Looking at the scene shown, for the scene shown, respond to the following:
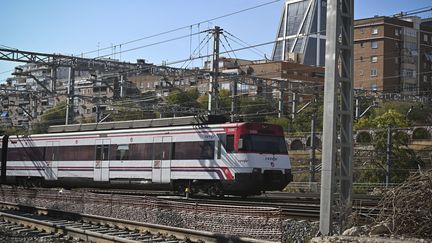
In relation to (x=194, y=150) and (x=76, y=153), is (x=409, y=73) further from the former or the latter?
(x=194, y=150)

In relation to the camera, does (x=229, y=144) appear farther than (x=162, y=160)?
No

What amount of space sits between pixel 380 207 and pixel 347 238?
1710 mm

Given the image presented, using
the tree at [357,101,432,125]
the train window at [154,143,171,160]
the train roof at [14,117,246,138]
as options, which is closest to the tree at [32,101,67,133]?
the tree at [357,101,432,125]

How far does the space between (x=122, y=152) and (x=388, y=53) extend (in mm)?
86725

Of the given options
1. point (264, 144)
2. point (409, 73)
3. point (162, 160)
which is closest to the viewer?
point (264, 144)

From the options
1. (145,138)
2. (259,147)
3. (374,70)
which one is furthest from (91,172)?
(374,70)

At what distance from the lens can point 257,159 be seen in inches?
805

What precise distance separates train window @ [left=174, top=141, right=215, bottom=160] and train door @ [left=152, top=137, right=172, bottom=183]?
18.6 inches

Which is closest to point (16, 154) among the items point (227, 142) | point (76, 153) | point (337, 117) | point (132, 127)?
point (76, 153)

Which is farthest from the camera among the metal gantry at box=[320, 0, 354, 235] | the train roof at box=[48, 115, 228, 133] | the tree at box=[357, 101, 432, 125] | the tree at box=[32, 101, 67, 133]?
the tree at box=[32, 101, 67, 133]

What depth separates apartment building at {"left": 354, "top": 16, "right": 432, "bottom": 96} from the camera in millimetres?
99812

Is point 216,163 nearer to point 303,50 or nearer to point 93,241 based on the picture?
point 93,241

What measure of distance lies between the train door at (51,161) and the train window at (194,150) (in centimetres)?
943

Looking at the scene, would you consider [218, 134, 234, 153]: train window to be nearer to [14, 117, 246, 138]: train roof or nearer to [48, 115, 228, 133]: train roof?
[14, 117, 246, 138]: train roof
